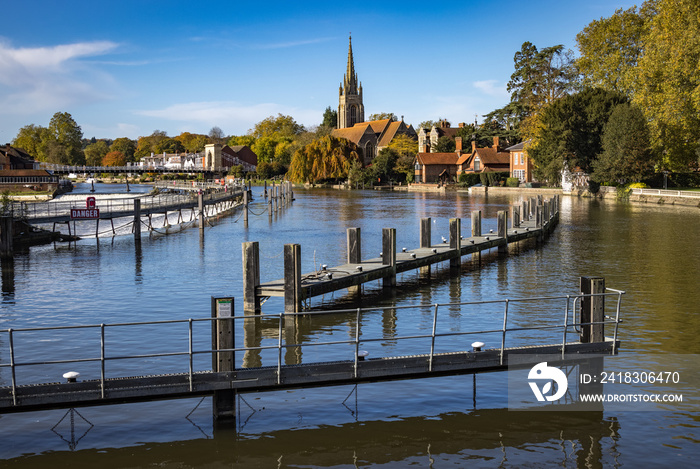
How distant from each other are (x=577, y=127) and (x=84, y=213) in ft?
206

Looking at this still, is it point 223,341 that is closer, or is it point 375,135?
point 223,341

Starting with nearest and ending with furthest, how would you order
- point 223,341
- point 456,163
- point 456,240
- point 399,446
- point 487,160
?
1. point 399,446
2. point 223,341
3. point 456,240
4. point 487,160
5. point 456,163

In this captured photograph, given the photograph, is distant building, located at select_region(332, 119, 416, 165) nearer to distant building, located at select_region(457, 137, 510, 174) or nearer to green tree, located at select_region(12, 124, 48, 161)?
distant building, located at select_region(457, 137, 510, 174)

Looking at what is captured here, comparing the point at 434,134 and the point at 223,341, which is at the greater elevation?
the point at 434,134

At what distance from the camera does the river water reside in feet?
40.5

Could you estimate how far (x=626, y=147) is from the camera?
75062 mm

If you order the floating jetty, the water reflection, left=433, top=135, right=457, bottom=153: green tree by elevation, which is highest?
left=433, top=135, right=457, bottom=153: green tree

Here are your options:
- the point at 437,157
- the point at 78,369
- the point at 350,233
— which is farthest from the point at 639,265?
the point at 437,157

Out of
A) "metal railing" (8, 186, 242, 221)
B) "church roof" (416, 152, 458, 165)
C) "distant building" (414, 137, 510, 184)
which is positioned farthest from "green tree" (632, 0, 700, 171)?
"church roof" (416, 152, 458, 165)

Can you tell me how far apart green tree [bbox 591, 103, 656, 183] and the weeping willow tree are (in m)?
68.5

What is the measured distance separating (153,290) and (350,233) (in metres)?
8.51

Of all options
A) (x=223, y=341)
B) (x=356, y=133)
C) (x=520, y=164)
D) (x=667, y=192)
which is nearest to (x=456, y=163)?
(x=520, y=164)

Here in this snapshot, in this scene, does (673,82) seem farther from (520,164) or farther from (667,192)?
(520,164)

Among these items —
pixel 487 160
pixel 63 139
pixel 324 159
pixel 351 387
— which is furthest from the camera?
pixel 63 139
